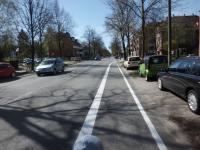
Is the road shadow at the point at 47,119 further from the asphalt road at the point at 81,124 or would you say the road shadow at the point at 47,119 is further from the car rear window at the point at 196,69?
the car rear window at the point at 196,69

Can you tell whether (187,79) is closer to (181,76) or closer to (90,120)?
(181,76)

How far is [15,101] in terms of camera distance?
13.3 metres

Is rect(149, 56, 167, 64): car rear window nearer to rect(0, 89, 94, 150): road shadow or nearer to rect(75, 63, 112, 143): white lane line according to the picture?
rect(0, 89, 94, 150): road shadow

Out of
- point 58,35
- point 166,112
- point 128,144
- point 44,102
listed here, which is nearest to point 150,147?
point 128,144

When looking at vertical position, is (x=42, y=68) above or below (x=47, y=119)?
above

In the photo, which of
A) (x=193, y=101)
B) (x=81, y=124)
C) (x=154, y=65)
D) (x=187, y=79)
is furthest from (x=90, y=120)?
(x=154, y=65)

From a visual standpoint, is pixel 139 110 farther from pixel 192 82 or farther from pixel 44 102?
pixel 44 102

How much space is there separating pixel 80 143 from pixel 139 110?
7.29 meters

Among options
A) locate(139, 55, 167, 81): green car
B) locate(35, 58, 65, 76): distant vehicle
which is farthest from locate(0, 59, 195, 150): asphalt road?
locate(35, 58, 65, 76): distant vehicle

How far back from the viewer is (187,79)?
10.8 m

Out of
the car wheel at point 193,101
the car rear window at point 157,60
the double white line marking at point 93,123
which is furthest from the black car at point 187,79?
the car rear window at point 157,60

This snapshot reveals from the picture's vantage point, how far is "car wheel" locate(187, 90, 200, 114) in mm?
9866

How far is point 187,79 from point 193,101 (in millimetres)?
879

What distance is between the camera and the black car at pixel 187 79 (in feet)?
32.8
